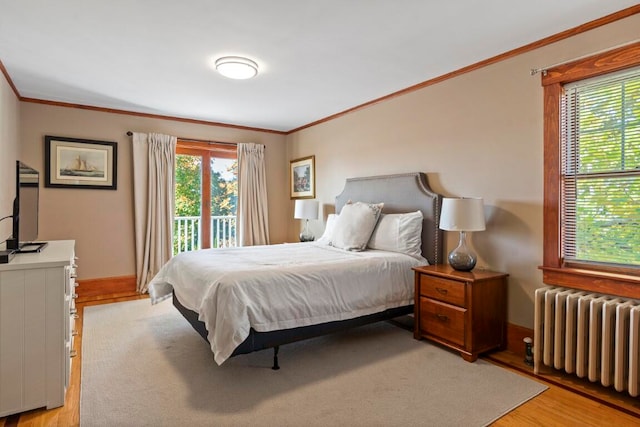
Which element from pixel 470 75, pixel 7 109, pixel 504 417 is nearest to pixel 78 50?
pixel 7 109

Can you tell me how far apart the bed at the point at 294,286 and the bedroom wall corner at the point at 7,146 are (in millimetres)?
1497

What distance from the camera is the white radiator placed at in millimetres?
2094

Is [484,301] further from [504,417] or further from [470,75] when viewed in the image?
[470,75]

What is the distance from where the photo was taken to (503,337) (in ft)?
9.57

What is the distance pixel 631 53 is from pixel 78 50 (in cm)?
396

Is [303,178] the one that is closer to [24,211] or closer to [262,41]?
[262,41]

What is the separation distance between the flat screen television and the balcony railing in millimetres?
2508

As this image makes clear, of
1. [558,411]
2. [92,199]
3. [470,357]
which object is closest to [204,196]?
[92,199]

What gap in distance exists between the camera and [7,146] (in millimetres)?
3412

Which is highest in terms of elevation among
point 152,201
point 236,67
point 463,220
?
point 236,67

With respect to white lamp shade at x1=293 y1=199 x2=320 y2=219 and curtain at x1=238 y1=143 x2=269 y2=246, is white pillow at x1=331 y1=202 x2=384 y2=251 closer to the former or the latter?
white lamp shade at x1=293 y1=199 x2=320 y2=219

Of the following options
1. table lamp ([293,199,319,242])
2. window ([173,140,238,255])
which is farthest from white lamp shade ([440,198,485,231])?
window ([173,140,238,255])

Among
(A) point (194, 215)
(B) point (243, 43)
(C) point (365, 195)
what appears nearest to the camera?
(B) point (243, 43)

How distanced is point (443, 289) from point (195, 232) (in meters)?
3.87
